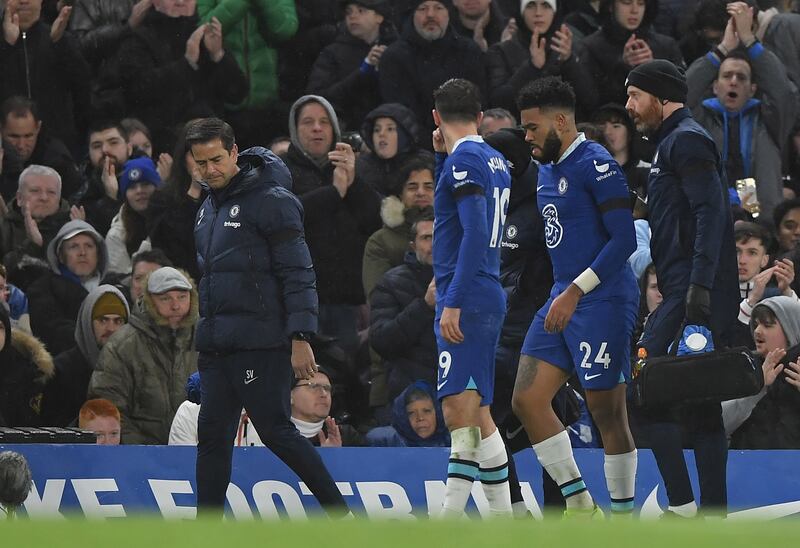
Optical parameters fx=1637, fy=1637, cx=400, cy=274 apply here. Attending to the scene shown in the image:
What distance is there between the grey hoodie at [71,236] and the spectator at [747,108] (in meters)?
4.89

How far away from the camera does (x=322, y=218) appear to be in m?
12.4

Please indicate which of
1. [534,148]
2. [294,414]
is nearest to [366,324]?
[294,414]

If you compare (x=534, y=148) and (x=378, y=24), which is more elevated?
(x=378, y=24)

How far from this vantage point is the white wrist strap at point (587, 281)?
802cm

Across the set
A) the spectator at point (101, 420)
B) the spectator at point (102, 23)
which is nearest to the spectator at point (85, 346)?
the spectator at point (101, 420)

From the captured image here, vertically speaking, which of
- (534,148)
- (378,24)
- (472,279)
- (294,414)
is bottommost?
(294,414)

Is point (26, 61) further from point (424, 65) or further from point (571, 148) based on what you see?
point (571, 148)

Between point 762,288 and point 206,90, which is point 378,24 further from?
point 762,288

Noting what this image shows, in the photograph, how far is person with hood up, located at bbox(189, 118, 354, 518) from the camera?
27.7 feet

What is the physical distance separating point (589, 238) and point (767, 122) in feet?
19.0

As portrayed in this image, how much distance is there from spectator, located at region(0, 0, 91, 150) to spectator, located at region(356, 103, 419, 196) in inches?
106

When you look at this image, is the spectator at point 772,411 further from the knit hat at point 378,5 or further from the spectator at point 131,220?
the knit hat at point 378,5

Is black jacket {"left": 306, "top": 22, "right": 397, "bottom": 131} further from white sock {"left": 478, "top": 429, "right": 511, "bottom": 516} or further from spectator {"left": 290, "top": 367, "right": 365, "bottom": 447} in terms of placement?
white sock {"left": 478, "top": 429, "right": 511, "bottom": 516}

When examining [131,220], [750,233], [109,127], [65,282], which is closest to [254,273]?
[65,282]
